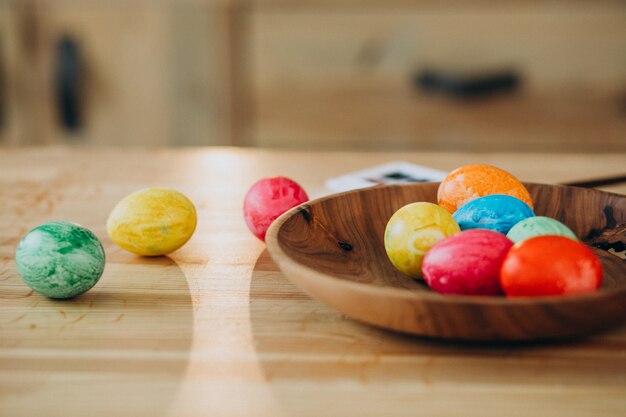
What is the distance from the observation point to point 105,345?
601mm

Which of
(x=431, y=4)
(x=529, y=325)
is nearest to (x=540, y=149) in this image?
(x=431, y=4)

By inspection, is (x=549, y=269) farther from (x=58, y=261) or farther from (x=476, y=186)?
(x=58, y=261)

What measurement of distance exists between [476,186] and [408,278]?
0.54 ft

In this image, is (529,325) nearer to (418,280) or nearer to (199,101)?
(418,280)

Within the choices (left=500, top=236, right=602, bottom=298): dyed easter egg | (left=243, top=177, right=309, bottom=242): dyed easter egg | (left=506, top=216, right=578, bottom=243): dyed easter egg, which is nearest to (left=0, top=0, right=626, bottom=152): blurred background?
(left=243, top=177, right=309, bottom=242): dyed easter egg

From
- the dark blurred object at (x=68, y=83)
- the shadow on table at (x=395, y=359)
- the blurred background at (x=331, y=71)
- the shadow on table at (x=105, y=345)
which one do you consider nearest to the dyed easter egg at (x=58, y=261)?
the shadow on table at (x=105, y=345)

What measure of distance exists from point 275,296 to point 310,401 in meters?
0.20

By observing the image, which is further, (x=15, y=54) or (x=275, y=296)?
(x=15, y=54)

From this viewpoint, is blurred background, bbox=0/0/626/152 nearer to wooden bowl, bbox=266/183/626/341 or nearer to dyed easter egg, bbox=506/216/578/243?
wooden bowl, bbox=266/183/626/341

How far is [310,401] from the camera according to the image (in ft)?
1.68

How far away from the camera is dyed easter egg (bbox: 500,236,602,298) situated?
0.55 metres

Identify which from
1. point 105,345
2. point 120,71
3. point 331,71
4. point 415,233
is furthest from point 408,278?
point 120,71

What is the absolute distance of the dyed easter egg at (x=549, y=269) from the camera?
0.55 metres

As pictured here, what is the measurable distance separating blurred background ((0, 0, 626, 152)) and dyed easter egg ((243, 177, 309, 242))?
5.87 feet
